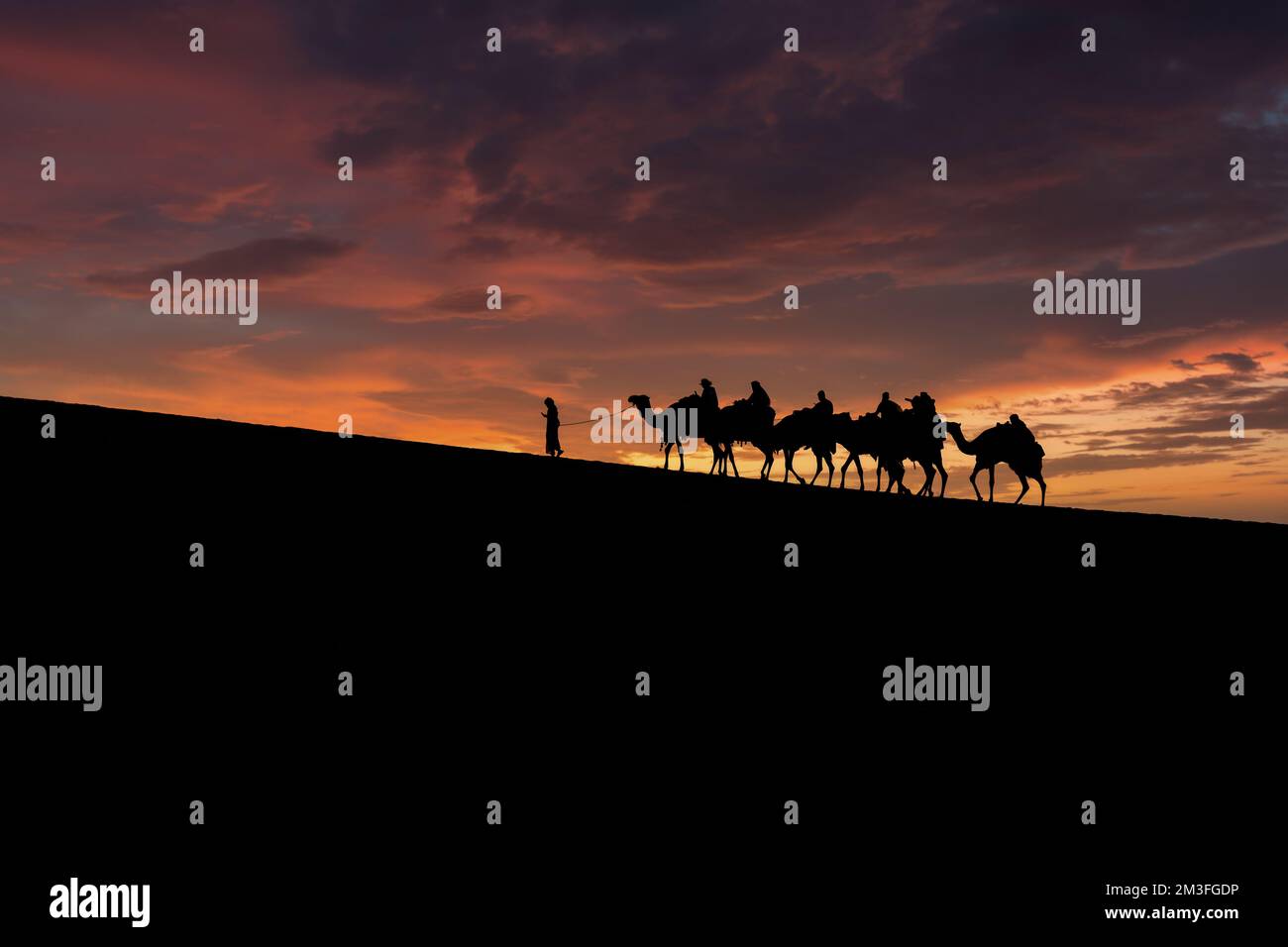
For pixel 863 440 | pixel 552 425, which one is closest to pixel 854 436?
pixel 863 440

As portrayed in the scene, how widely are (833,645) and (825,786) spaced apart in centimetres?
378

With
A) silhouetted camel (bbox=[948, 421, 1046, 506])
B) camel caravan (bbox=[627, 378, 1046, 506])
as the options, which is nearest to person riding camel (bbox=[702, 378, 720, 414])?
camel caravan (bbox=[627, 378, 1046, 506])

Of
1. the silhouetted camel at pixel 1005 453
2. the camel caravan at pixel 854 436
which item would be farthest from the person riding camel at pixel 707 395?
the silhouetted camel at pixel 1005 453

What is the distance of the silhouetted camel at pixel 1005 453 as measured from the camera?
103 feet

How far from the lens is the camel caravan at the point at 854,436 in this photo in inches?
1238

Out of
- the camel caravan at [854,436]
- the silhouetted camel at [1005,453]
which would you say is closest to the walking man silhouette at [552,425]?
the camel caravan at [854,436]

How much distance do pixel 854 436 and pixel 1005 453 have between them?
405cm

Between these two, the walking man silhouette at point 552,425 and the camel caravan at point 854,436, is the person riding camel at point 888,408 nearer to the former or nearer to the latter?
the camel caravan at point 854,436

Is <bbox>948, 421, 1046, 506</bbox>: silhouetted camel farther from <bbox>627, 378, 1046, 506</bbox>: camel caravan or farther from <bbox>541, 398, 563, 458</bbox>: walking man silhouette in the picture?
<bbox>541, 398, 563, 458</bbox>: walking man silhouette

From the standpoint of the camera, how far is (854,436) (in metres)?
33.2
